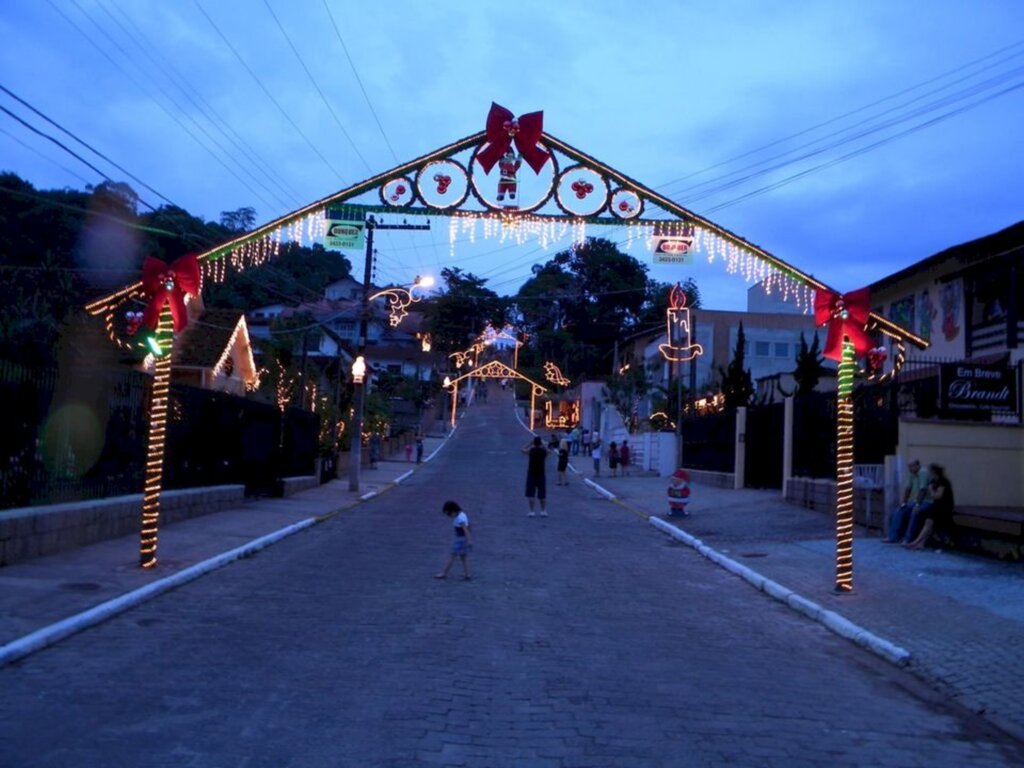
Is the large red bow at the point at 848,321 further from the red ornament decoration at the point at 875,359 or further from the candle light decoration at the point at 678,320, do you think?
the candle light decoration at the point at 678,320

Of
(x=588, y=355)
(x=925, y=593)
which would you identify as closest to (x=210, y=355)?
(x=925, y=593)

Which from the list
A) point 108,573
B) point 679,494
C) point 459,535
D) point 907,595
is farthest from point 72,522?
point 679,494

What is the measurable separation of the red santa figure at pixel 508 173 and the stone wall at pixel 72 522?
7.27 metres

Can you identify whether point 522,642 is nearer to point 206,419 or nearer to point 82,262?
point 206,419

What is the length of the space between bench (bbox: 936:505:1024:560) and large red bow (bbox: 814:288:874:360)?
11.1 feet

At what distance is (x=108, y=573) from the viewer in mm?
12156

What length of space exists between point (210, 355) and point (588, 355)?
56.5 metres

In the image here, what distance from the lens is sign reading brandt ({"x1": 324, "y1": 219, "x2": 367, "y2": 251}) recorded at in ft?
52.0

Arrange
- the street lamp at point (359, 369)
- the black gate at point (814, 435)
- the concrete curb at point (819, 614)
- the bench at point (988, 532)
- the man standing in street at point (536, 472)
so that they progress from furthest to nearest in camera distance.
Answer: the street lamp at point (359, 369) < the man standing in street at point (536, 472) < the black gate at point (814, 435) < the bench at point (988, 532) < the concrete curb at point (819, 614)

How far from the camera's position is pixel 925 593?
12594mm

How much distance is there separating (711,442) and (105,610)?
27.3 meters

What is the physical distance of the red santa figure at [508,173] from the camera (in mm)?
15891

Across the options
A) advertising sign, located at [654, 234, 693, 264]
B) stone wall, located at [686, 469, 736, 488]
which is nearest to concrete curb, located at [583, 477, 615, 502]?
stone wall, located at [686, 469, 736, 488]

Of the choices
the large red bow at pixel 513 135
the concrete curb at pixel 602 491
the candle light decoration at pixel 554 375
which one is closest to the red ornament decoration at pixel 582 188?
the large red bow at pixel 513 135
